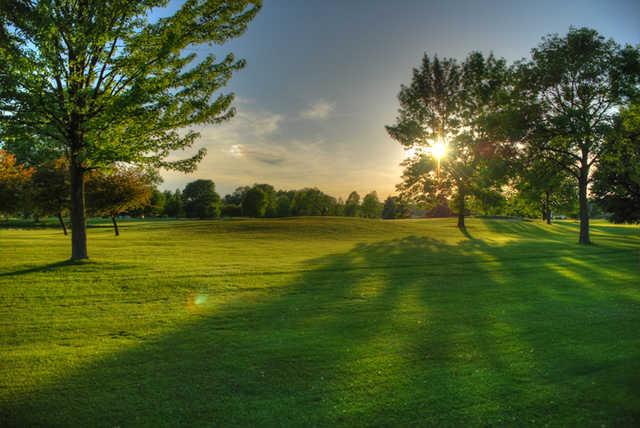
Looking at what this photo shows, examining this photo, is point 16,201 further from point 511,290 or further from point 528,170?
point 528,170

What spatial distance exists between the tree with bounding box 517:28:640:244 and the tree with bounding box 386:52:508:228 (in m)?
14.9

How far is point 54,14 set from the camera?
11930mm

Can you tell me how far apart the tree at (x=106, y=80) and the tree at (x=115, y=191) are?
1945 centimetres

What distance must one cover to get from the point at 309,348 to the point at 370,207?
108 m

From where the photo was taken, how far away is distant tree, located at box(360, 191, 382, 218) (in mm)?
113625

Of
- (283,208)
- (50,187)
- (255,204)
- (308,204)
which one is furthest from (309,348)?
(283,208)

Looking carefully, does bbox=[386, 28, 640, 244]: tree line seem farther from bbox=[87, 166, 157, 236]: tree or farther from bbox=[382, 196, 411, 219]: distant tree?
bbox=[382, 196, 411, 219]: distant tree

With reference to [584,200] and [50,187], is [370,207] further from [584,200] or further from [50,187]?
[50,187]

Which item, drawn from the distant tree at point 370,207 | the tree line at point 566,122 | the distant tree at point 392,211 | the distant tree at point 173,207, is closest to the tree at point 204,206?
the distant tree at point 173,207

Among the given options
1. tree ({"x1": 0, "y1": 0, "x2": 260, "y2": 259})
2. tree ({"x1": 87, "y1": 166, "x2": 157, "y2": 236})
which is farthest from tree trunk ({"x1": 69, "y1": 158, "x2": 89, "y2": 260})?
tree ({"x1": 87, "y1": 166, "x2": 157, "y2": 236})

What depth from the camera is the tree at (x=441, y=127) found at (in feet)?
148

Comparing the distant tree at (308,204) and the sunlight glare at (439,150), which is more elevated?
the sunlight glare at (439,150)

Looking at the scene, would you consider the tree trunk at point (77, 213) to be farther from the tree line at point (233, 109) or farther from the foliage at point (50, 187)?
the foliage at point (50, 187)

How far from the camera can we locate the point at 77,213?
571 inches
